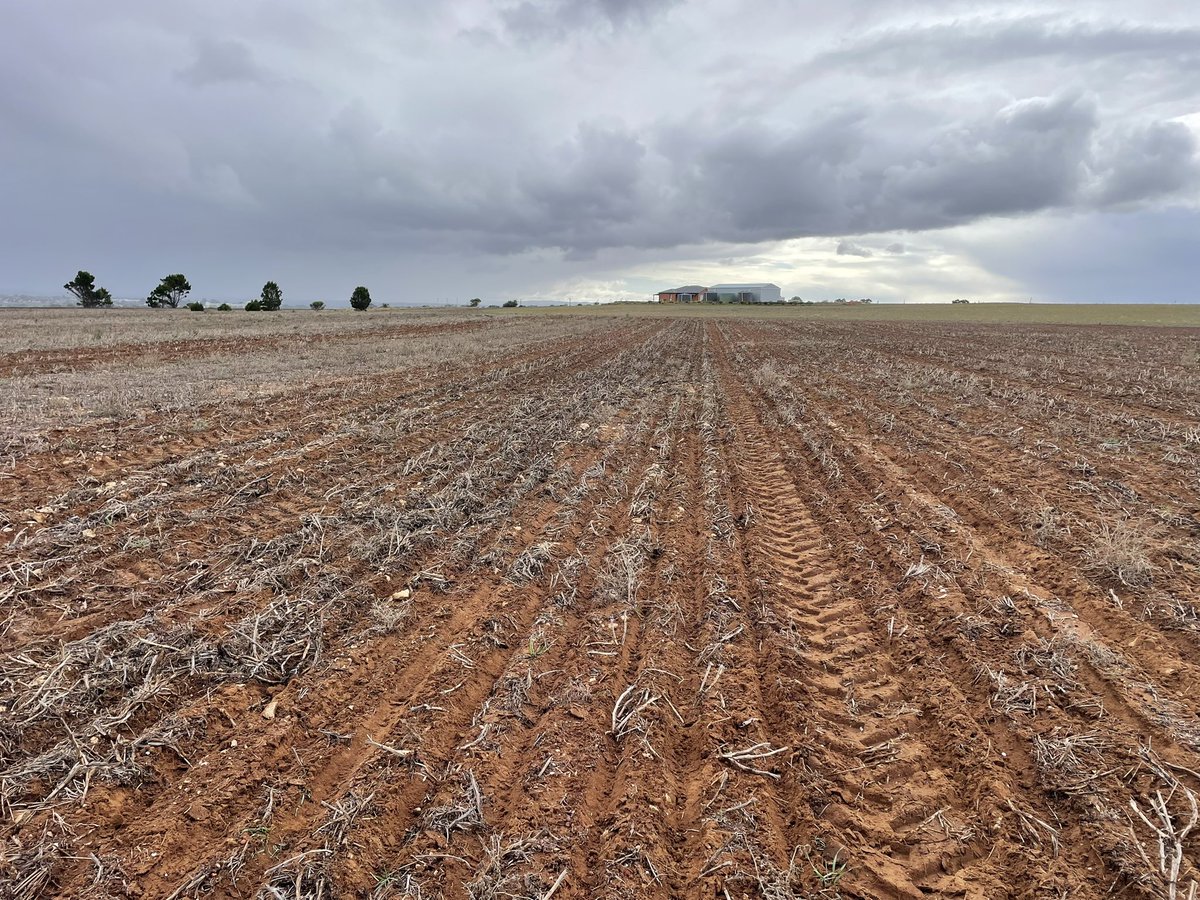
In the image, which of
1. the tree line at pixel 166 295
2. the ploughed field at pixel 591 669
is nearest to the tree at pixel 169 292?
the tree line at pixel 166 295

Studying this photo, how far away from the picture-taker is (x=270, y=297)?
6912 centimetres

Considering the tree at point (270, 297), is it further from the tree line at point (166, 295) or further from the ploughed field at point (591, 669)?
the ploughed field at point (591, 669)

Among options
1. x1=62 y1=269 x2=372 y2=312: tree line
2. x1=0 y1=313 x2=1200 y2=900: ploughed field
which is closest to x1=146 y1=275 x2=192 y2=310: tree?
x1=62 y1=269 x2=372 y2=312: tree line

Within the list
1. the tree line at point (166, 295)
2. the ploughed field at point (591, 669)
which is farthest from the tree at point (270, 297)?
the ploughed field at point (591, 669)

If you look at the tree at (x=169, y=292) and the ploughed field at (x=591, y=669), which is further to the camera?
the tree at (x=169, y=292)

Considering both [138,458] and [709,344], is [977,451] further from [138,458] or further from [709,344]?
[709,344]

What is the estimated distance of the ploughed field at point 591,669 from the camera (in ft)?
8.16

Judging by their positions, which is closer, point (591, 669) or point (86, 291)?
point (591, 669)

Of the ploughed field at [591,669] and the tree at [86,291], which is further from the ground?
the tree at [86,291]

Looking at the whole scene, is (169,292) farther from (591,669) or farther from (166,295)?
(591,669)

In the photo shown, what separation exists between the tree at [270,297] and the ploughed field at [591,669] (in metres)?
71.0

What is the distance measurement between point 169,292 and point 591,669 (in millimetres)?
88155

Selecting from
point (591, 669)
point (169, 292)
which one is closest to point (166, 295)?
point (169, 292)

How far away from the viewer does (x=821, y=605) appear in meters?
4.59
